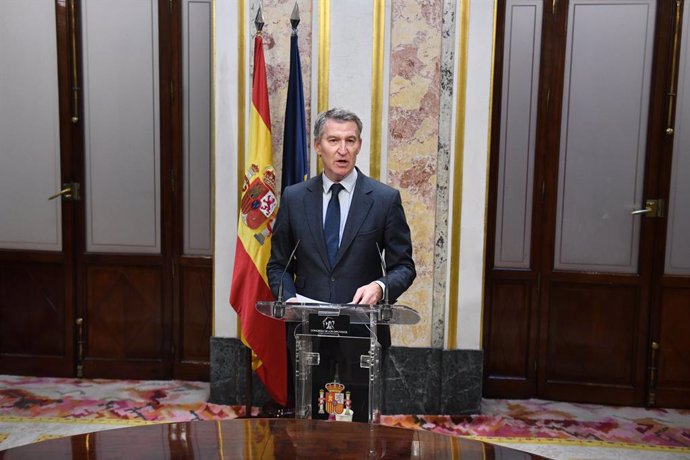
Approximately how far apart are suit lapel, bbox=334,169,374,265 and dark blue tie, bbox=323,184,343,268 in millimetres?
34

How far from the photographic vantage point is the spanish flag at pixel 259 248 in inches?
133

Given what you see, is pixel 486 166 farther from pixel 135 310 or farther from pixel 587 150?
pixel 135 310

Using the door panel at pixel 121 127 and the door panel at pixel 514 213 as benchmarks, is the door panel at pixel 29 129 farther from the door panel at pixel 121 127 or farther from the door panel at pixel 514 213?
the door panel at pixel 514 213

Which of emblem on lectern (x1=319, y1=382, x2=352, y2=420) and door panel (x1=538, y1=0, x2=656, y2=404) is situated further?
door panel (x1=538, y1=0, x2=656, y2=404)

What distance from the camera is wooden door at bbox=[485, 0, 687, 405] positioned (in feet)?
12.7

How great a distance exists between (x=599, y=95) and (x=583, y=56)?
24 centimetres

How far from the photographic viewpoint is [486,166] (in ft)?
11.9

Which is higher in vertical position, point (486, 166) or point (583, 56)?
point (583, 56)

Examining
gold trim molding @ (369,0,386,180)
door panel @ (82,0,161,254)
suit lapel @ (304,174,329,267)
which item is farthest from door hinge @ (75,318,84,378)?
suit lapel @ (304,174,329,267)

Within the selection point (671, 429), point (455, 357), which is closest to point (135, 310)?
point (455, 357)

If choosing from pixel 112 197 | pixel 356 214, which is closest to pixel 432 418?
pixel 356 214

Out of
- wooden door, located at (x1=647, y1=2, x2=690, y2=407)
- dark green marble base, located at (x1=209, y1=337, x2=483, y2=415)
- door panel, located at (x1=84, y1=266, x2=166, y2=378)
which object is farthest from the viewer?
door panel, located at (x1=84, y1=266, x2=166, y2=378)

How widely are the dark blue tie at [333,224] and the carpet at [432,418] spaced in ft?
4.93

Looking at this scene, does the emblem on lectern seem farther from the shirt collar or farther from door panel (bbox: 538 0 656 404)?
door panel (bbox: 538 0 656 404)
